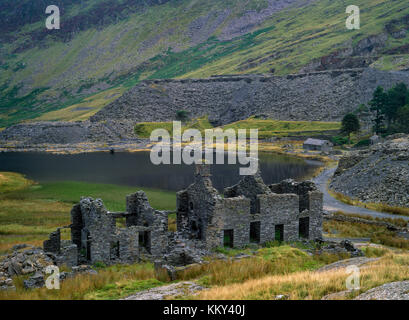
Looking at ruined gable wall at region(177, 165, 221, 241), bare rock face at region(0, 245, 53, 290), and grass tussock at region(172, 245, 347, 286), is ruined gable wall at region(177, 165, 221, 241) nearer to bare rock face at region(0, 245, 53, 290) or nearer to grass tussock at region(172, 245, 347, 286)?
grass tussock at region(172, 245, 347, 286)

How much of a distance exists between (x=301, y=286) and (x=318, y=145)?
337 ft

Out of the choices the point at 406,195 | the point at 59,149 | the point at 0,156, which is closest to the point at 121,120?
the point at 59,149

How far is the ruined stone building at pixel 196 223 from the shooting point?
25.8m

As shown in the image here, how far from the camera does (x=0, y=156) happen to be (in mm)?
120562

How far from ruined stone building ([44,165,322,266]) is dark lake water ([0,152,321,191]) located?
34.1 metres

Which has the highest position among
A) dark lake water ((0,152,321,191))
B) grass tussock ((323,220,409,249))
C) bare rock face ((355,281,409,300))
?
bare rock face ((355,281,409,300))

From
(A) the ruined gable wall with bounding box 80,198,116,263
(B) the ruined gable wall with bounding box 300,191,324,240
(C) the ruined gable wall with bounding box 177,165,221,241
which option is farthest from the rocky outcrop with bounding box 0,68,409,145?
(A) the ruined gable wall with bounding box 80,198,116,263

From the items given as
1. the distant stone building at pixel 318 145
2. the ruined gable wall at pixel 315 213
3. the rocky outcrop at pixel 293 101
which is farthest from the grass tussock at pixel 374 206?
the rocky outcrop at pixel 293 101

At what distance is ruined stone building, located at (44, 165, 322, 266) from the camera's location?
84.8 ft

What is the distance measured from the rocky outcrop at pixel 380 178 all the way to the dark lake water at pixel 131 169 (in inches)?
492

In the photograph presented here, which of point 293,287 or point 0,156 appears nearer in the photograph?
point 293,287

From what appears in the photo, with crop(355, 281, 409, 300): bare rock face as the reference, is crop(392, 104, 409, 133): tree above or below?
above
